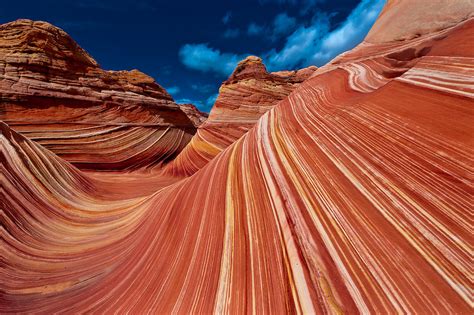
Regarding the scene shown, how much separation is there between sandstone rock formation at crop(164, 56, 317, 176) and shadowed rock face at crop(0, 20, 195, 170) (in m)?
1.62

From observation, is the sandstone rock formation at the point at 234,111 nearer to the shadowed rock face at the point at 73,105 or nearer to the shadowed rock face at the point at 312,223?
the shadowed rock face at the point at 73,105

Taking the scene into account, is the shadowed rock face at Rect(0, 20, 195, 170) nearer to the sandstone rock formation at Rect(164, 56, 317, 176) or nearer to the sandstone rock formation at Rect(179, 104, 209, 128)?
the sandstone rock formation at Rect(164, 56, 317, 176)

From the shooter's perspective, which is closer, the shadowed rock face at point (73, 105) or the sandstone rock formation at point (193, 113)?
the shadowed rock face at point (73, 105)

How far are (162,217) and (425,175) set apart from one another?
6.63 feet

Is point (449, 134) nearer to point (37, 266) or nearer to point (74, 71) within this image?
point (37, 266)

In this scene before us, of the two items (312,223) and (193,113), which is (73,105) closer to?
(312,223)

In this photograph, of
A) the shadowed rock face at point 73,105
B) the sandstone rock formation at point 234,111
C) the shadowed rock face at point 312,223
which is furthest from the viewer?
the sandstone rock formation at point 234,111

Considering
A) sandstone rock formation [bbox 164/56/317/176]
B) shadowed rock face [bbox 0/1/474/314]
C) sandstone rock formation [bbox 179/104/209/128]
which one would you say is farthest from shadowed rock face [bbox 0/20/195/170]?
sandstone rock formation [bbox 179/104/209/128]

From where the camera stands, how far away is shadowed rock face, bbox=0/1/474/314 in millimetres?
986

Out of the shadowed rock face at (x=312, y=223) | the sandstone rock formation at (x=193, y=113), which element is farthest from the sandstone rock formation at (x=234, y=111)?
the sandstone rock formation at (x=193, y=113)

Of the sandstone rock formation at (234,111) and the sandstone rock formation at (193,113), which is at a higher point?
the sandstone rock formation at (193,113)

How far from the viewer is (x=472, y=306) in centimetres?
78

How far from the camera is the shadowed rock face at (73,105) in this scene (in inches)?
245

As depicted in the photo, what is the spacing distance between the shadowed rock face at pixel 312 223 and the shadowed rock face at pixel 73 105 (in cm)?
435
